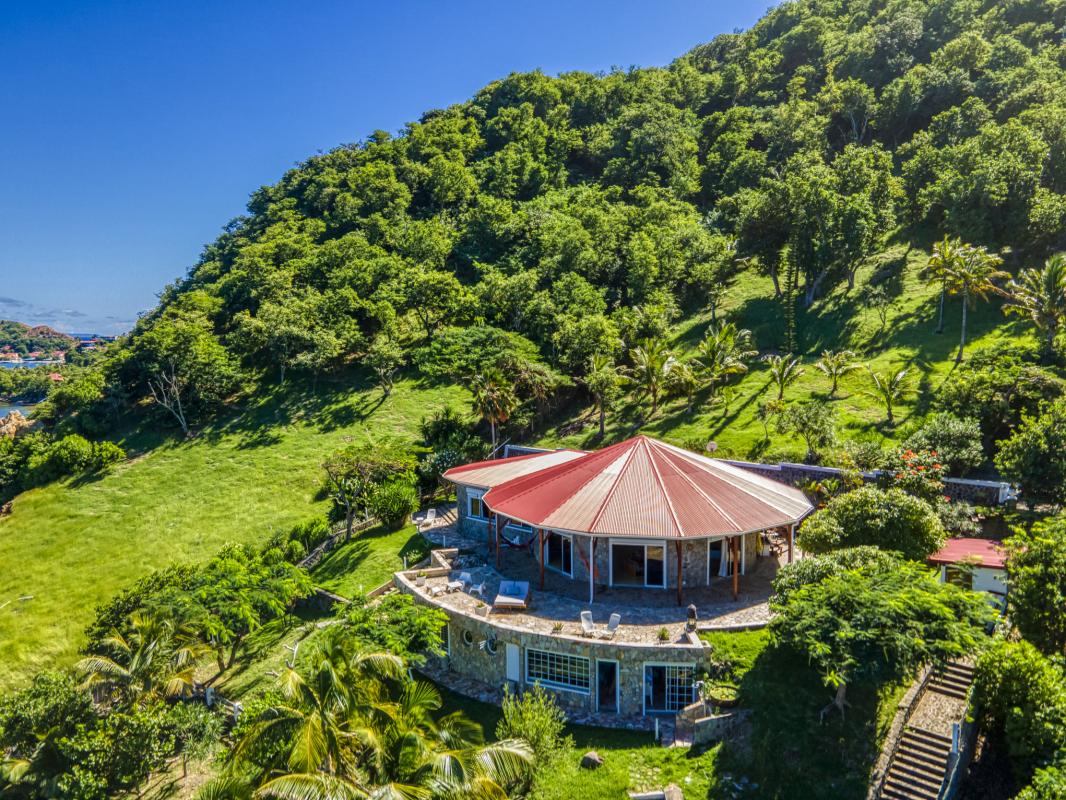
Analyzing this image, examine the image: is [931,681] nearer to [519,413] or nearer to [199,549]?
[519,413]

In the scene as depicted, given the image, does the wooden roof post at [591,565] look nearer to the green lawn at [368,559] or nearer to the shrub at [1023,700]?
the green lawn at [368,559]

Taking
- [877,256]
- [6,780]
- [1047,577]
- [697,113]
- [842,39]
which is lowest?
[6,780]

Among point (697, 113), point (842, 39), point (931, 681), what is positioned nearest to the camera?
point (931, 681)

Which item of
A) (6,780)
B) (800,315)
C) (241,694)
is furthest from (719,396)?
(6,780)

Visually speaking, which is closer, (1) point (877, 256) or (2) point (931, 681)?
(2) point (931, 681)

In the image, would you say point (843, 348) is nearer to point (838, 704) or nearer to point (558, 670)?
point (838, 704)

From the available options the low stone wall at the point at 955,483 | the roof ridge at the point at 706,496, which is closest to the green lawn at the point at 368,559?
the roof ridge at the point at 706,496

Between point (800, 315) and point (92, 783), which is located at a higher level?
point (800, 315)
